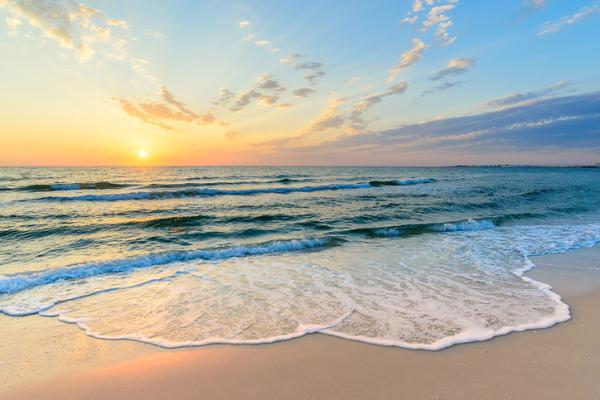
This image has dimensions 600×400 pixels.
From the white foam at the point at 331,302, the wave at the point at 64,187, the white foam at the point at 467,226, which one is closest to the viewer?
the white foam at the point at 331,302

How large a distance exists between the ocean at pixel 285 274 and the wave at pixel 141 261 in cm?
4

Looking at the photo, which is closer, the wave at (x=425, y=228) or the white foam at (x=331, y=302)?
the white foam at (x=331, y=302)

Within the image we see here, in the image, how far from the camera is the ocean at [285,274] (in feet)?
15.7

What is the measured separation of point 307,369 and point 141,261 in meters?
6.69

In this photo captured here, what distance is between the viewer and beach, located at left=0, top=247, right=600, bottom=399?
10.5ft

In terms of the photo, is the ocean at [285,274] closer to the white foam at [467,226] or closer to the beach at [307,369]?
the white foam at [467,226]

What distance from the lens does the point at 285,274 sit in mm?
7539

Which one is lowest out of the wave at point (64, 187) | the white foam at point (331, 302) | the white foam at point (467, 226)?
the white foam at point (467, 226)

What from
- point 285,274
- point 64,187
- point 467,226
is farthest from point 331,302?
point 64,187

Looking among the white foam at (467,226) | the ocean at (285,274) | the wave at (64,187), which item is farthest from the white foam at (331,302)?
the wave at (64,187)

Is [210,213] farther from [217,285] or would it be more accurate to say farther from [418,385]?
[418,385]

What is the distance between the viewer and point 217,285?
675cm

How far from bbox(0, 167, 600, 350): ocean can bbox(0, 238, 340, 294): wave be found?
1.5 inches

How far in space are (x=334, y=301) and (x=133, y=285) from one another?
447cm
